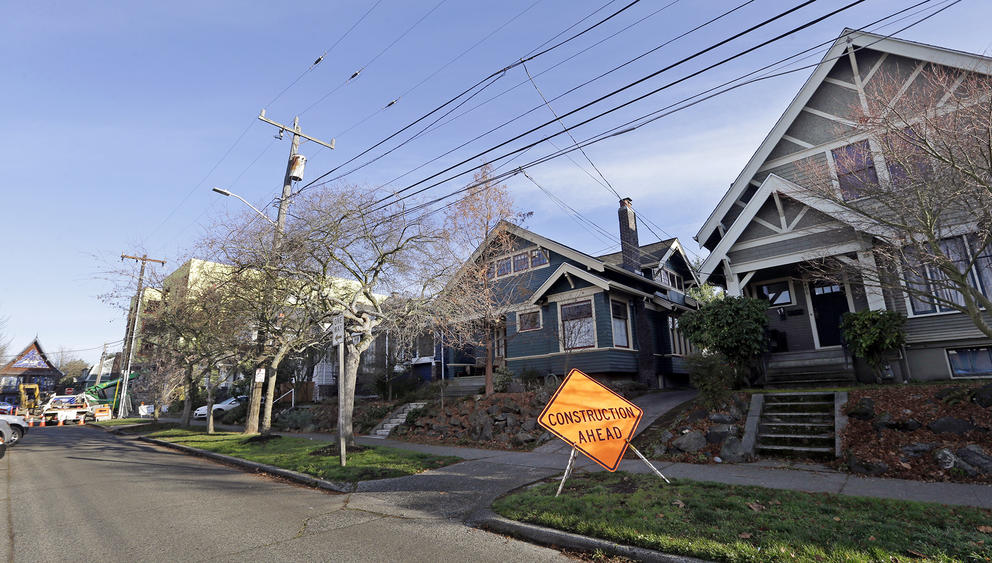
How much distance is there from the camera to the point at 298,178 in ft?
56.9

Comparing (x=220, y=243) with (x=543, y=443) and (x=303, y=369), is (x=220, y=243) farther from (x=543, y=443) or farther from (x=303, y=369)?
(x=303, y=369)

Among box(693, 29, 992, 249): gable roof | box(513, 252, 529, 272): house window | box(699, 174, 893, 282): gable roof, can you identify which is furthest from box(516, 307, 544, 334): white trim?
box(699, 174, 893, 282): gable roof

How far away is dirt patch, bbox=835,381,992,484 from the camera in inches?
304

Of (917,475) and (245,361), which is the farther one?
(245,361)

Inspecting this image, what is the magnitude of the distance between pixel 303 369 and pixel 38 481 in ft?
70.5

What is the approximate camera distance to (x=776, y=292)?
1592 cm

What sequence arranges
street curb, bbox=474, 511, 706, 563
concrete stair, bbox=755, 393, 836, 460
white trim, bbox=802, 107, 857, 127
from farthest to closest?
white trim, bbox=802, 107, 857, 127 < concrete stair, bbox=755, 393, 836, 460 < street curb, bbox=474, 511, 706, 563

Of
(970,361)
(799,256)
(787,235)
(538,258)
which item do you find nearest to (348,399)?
(538,258)

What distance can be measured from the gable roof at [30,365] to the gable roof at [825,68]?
64.5 metres

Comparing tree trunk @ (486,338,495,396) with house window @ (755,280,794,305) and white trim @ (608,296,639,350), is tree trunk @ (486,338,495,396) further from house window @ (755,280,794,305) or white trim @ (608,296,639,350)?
house window @ (755,280,794,305)

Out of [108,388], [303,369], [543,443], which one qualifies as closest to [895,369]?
[543,443]

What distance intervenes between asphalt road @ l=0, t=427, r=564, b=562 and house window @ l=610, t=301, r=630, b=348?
13.5 meters

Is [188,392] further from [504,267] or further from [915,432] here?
[915,432]

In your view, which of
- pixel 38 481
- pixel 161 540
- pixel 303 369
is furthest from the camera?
pixel 303 369
